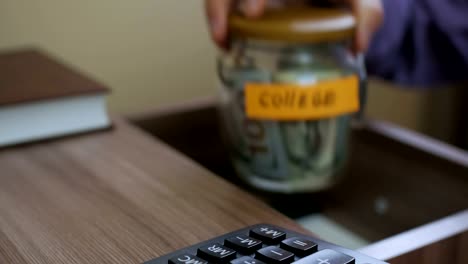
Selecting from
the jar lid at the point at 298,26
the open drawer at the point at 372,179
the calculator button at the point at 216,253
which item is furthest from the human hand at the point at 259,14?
the calculator button at the point at 216,253

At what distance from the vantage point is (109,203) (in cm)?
38

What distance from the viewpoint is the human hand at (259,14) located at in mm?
464

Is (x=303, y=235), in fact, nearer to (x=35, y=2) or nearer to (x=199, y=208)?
(x=199, y=208)

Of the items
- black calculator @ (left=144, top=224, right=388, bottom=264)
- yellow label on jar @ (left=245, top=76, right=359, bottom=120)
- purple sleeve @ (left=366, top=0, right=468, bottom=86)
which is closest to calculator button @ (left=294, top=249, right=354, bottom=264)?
black calculator @ (left=144, top=224, right=388, bottom=264)

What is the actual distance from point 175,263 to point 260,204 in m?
0.10

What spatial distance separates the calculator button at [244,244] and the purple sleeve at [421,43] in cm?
30

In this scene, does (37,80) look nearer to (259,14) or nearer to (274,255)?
(259,14)

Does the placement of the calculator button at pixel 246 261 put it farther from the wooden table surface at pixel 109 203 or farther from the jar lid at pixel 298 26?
the jar lid at pixel 298 26

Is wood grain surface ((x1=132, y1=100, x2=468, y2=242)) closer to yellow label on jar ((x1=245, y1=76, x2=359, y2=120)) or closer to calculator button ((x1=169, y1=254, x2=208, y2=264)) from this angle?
yellow label on jar ((x1=245, y1=76, x2=359, y2=120))

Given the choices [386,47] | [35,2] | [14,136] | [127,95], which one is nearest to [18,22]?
[35,2]

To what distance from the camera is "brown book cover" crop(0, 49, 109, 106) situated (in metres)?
0.48

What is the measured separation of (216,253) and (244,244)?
16 millimetres

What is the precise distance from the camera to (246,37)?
1.51ft

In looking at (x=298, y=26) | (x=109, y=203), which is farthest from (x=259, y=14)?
(x=109, y=203)
